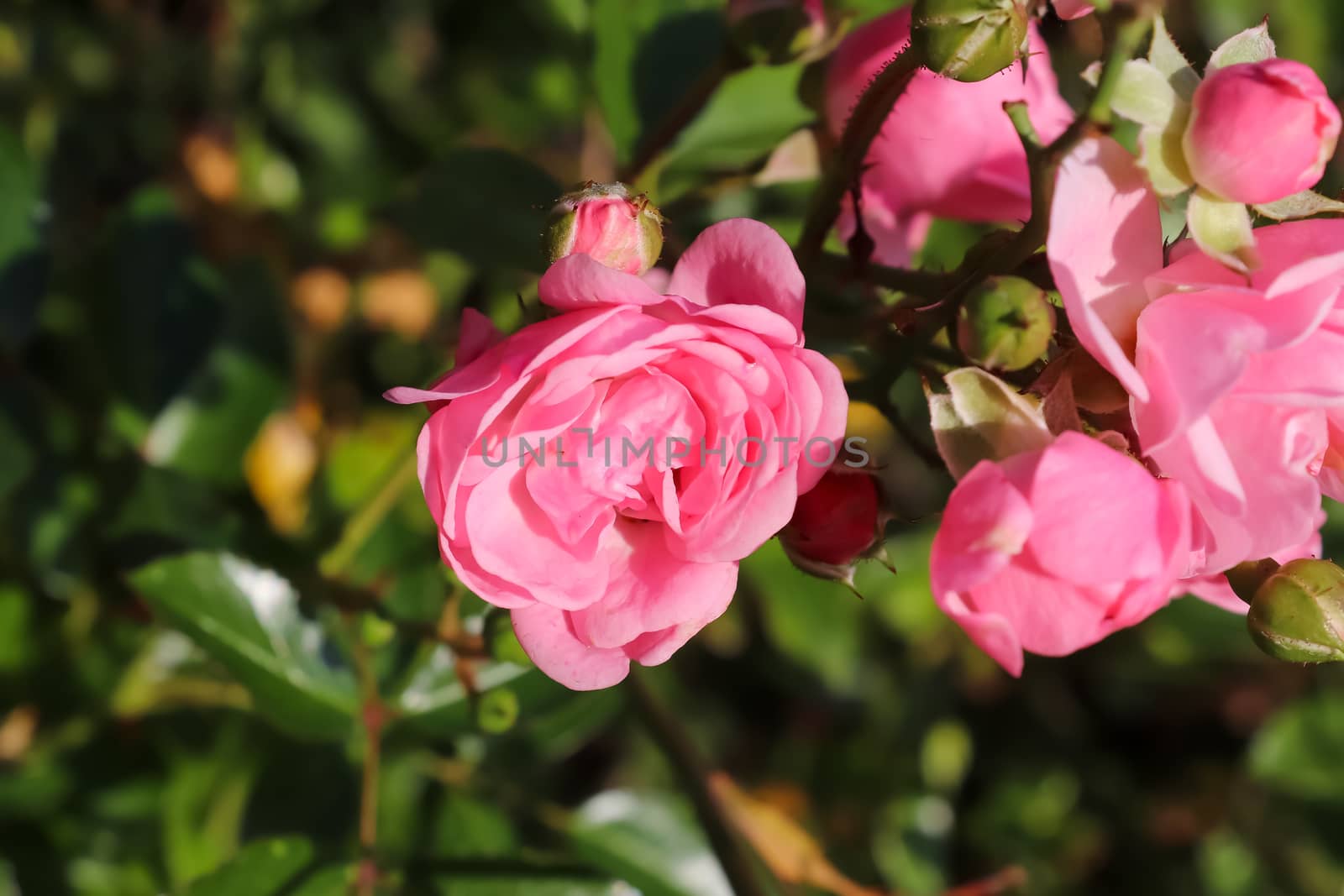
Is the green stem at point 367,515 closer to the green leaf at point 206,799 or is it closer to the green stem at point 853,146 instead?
the green leaf at point 206,799

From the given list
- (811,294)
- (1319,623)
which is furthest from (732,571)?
(1319,623)

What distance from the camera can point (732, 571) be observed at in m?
0.74

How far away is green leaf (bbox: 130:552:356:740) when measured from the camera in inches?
39.4

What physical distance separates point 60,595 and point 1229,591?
4.39 feet

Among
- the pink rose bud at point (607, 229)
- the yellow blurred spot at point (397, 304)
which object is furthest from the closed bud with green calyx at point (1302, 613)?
the yellow blurred spot at point (397, 304)

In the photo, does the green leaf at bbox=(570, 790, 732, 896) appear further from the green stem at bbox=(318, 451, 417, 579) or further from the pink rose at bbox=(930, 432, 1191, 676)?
the pink rose at bbox=(930, 432, 1191, 676)

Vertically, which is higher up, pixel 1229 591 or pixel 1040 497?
pixel 1040 497

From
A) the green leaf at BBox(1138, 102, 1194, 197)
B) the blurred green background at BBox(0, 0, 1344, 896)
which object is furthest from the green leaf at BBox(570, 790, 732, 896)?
the green leaf at BBox(1138, 102, 1194, 197)

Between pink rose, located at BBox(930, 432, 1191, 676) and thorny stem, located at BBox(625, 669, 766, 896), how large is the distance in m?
0.47

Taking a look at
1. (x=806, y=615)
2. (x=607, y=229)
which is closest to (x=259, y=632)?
(x=607, y=229)

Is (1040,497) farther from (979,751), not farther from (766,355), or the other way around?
(979,751)

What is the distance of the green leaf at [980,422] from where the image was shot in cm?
69

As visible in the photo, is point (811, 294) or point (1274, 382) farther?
point (811, 294)

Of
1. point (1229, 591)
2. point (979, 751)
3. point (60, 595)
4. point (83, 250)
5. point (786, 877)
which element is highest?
point (1229, 591)
